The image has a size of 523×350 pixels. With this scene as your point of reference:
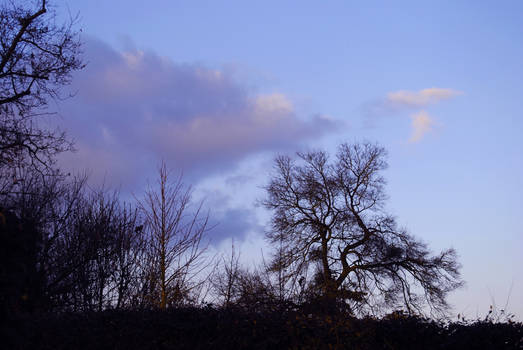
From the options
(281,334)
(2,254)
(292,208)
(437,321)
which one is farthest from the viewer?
(292,208)

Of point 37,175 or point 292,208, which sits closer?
point 37,175

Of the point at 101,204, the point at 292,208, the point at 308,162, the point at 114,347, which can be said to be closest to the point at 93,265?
the point at 101,204

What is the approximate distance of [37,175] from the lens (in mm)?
13992

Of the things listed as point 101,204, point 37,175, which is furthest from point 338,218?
point 37,175

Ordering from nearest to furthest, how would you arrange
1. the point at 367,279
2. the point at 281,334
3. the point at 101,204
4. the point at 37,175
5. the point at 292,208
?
the point at 281,334, the point at 37,175, the point at 101,204, the point at 367,279, the point at 292,208

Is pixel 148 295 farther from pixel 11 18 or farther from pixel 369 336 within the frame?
pixel 11 18

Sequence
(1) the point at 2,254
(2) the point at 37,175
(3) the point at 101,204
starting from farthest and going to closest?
(3) the point at 101,204 < (2) the point at 37,175 < (1) the point at 2,254

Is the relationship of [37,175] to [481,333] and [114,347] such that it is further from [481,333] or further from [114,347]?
[481,333]

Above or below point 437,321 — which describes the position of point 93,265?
above

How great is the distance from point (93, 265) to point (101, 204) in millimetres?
2207

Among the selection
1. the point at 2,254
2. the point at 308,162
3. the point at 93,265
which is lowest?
the point at 2,254

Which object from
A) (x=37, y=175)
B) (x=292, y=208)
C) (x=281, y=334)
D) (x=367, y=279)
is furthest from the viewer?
(x=292, y=208)

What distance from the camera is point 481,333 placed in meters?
7.84

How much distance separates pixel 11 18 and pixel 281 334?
1061 cm
